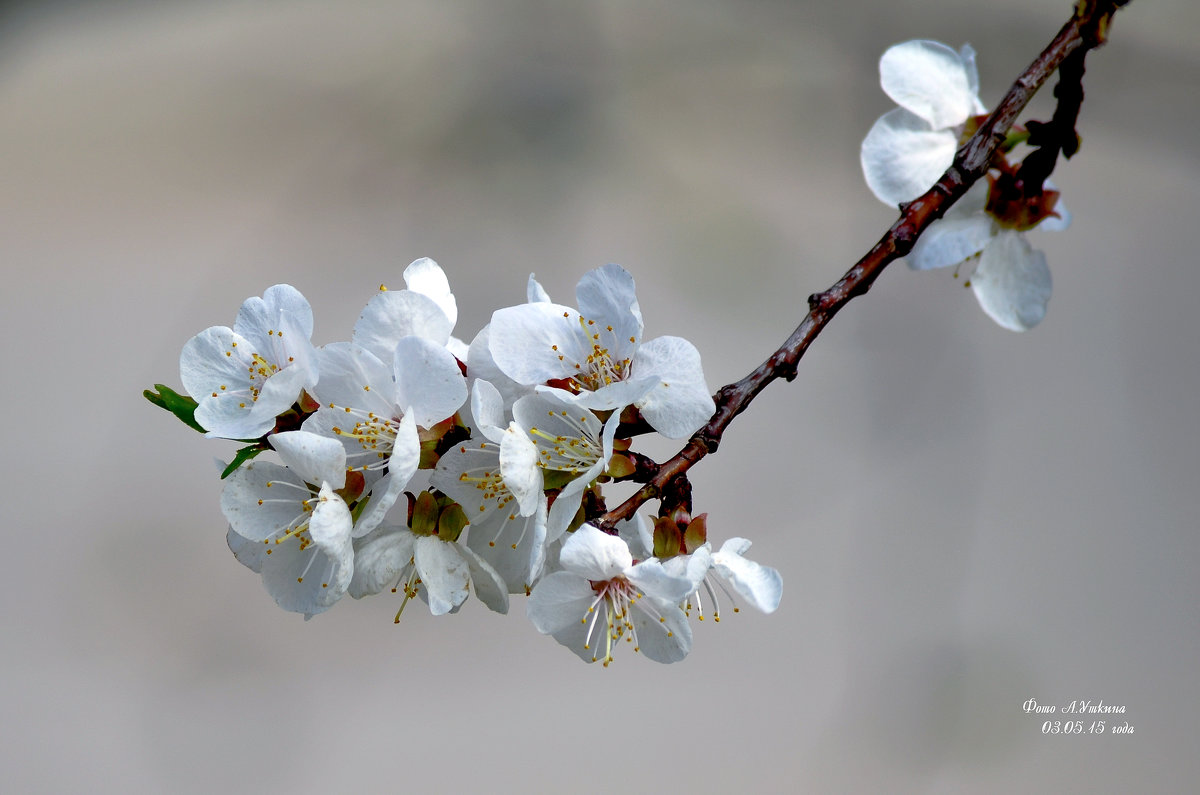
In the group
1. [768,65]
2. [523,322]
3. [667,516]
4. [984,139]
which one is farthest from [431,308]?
[768,65]

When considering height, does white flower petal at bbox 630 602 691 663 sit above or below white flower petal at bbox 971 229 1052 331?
below

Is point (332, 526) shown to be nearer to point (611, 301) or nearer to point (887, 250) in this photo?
point (611, 301)

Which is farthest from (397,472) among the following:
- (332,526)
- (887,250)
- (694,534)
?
(887,250)

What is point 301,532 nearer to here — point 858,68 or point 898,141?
point 898,141

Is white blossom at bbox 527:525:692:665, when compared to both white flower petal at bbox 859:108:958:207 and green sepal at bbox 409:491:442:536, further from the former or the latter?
white flower petal at bbox 859:108:958:207

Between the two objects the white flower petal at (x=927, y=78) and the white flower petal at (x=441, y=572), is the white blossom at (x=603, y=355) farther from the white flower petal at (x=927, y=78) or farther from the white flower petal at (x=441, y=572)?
the white flower petal at (x=927, y=78)

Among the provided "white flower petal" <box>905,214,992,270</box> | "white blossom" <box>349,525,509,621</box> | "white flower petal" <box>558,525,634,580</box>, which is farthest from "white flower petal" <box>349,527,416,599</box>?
"white flower petal" <box>905,214,992,270</box>
